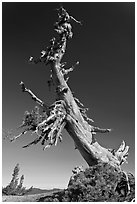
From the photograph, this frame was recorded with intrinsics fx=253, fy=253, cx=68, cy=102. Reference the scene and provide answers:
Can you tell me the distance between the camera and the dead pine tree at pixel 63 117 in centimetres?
1023

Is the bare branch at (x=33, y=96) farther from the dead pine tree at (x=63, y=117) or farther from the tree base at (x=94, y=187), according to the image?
the tree base at (x=94, y=187)

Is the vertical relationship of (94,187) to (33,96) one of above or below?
below

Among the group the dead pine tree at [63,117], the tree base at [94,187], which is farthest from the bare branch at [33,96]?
the tree base at [94,187]

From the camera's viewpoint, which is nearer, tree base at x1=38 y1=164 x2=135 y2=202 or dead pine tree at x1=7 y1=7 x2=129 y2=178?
tree base at x1=38 y1=164 x2=135 y2=202

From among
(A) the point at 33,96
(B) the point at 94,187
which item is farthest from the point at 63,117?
(B) the point at 94,187

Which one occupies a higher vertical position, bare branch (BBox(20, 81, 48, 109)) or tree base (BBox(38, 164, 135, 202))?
bare branch (BBox(20, 81, 48, 109))

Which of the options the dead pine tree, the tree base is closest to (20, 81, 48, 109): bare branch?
the dead pine tree

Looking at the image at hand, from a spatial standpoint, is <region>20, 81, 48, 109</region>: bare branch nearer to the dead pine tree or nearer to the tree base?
the dead pine tree

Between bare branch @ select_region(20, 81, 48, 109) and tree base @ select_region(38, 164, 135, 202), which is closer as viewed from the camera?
tree base @ select_region(38, 164, 135, 202)

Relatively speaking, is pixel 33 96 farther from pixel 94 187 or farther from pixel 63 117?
pixel 94 187

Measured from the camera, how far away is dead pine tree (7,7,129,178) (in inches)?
403

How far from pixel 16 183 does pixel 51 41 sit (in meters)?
9.23

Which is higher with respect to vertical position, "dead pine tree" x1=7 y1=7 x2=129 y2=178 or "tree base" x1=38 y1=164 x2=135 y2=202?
"dead pine tree" x1=7 y1=7 x2=129 y2=178

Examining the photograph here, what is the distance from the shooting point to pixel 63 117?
10.6m
